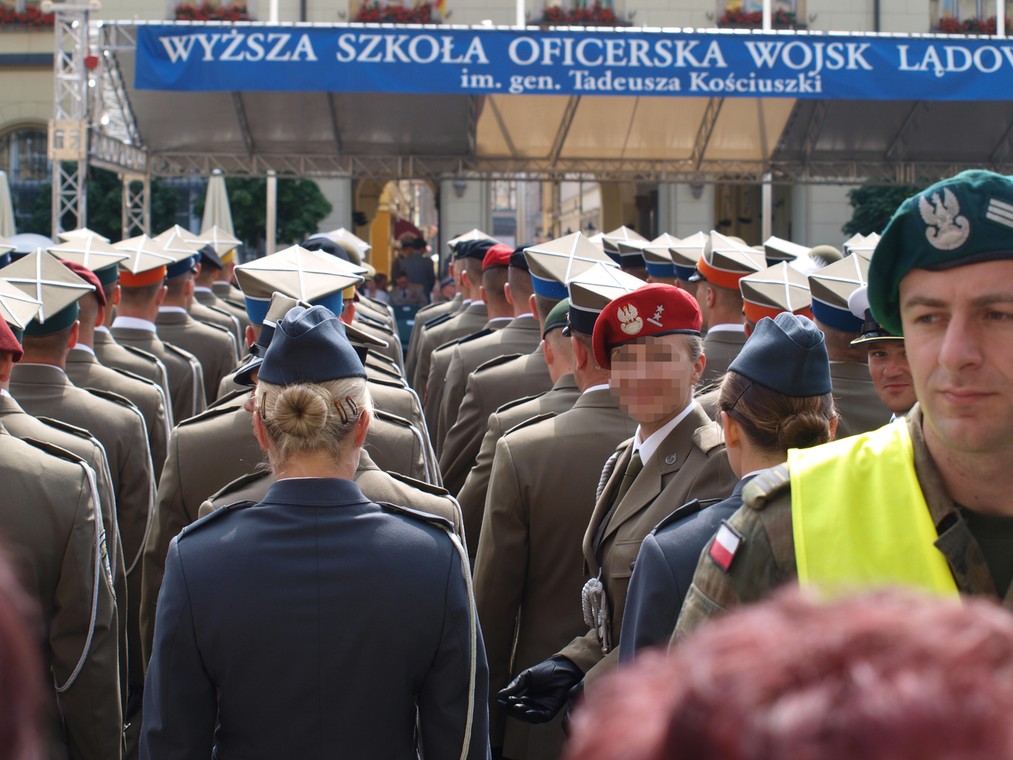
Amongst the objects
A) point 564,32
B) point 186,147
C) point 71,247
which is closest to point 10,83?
point 186,147

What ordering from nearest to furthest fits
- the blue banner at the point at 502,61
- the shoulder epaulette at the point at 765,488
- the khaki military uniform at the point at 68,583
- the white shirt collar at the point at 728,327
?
1. the shoulder epaulette at the point at 765,488
2. the khaki military uniform at the point at 68,583
3. the white shirt collar at the point at 728,327
4. the blue banner at the point at 502,61

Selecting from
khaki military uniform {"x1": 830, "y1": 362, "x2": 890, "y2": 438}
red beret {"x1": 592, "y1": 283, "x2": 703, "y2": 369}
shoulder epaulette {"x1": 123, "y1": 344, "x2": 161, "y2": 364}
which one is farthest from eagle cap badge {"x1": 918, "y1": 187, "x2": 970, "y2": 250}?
shoulder epaulette {"x1": 123, "y1": 344, "x2": 161, "y2": 364}

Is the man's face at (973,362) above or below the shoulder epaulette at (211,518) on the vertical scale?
above

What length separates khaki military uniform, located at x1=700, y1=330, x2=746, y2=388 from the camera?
219 inches

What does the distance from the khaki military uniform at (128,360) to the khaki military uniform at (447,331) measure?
2664 mm

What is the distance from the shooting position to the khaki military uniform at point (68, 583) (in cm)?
354

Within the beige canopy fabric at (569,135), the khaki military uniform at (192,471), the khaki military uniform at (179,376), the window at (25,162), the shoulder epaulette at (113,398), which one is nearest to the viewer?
the khaki military uniform at (192,471)

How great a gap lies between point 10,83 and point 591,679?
29.0 metres

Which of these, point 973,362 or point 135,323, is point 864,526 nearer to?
point 973,362

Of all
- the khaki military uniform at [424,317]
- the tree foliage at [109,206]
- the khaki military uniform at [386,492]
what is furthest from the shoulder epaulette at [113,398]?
the tree foliage at [109,206]

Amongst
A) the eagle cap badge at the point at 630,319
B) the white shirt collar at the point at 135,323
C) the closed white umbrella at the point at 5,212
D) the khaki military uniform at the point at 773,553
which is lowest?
the khaki military uniform at the point at 773,553

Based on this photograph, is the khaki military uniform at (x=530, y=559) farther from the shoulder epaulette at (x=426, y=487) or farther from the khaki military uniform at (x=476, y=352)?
the khaki military uniform at (x=476, y=352)

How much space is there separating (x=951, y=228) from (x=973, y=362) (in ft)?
0.59

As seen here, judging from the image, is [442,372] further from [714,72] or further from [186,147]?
[186,147]
